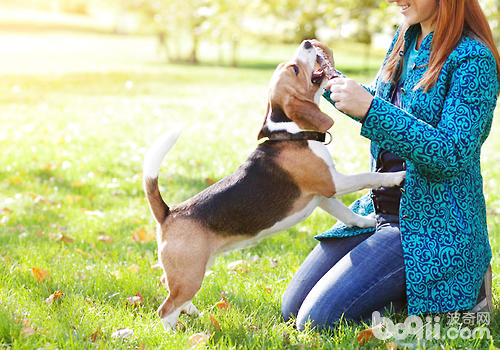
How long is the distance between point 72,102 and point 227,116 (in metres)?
3.99

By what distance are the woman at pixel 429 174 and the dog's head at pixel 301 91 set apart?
14 cm

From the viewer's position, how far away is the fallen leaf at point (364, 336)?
3.22 meters

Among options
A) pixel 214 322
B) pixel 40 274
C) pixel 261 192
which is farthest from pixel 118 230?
pixel 261 192

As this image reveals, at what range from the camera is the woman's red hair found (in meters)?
3.19

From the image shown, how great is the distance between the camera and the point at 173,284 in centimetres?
321

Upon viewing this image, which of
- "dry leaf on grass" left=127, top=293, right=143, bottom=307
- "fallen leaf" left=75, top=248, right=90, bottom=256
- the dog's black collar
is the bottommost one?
"fallen leaf" left=75, top=248, right=90, bottom=256

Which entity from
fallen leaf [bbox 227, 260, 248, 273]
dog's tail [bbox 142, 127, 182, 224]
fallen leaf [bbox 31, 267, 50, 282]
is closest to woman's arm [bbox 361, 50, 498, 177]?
dog's tail [bbox 142, 127, 182, 224]

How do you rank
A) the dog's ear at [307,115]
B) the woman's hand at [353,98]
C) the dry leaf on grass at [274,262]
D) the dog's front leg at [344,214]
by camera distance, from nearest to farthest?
the woman's hand at [353,98], the dog's ear at [307,115], the dog's front leg at [344,214], the dry leaf on grass at [274,262]

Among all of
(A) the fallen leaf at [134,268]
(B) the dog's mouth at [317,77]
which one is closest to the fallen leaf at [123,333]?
(A) the fallen leaf at [134,268]

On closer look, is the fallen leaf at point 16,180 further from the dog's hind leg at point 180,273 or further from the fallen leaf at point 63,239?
the dog's hind leg at point 180,273

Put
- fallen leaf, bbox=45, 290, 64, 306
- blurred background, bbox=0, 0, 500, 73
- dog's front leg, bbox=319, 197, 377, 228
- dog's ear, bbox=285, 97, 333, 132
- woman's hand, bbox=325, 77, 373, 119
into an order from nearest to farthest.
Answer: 1. woman's hand, bbox=325, 77, 373, 119
2. dog's ear, bbox=285, 97, 333, 132
3. dog's front leg, bbox=319, 197, 377, 228
4. fallen leaf, bbox=45, 290, 64, 306
5. blurred background, bbox=0, 0, 500, 73

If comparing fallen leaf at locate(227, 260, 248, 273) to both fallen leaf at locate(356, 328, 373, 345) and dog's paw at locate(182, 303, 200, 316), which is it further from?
fallen leaf at locate(356, 328, 373, 345)

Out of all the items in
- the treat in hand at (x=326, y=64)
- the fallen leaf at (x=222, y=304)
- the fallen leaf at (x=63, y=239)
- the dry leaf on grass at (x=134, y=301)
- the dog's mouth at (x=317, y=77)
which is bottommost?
the fallen leaf at (x=63, y=239)

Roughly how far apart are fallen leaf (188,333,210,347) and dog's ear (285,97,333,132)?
128cm
